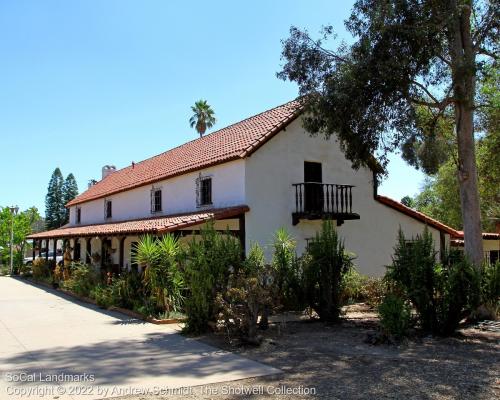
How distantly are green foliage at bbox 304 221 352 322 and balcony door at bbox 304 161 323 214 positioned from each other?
4854 millimetres

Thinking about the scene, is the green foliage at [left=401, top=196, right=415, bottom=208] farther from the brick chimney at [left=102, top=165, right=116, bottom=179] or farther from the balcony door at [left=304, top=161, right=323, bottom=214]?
the balcony door at [left=304, top=161, right=323, bottom=214]

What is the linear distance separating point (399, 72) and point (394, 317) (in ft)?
18.6

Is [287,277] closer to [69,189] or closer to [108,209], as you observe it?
[108,209]

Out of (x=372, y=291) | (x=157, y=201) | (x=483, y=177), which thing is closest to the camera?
(x=372, y=291)

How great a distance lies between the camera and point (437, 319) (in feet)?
32.1

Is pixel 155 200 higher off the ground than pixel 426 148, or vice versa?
pixel 426 148

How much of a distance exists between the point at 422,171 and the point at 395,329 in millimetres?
6504

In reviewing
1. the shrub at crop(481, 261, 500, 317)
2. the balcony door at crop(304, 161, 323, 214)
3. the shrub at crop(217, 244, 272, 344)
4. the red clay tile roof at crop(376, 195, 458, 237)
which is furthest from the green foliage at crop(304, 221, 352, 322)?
the red clay tile roof at crop(376, 195, 458, 237)

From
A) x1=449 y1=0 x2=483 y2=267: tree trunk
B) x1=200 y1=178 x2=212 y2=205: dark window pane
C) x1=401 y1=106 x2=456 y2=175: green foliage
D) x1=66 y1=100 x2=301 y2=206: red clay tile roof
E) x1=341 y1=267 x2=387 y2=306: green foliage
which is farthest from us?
x1=200 y1=178 x2=212 y2=205: dark window pane

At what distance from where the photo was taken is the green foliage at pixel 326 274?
37.3ft

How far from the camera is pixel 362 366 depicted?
24.5 ft

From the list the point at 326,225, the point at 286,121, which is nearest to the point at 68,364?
the point at 326,225

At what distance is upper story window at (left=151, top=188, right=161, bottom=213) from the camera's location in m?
21.1


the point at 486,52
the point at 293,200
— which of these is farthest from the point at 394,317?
the point at 293,200
